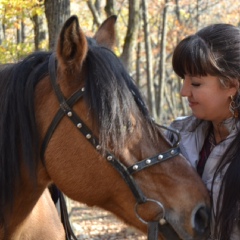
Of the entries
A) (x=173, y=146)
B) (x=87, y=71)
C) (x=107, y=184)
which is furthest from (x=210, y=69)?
(x=107, y=184)

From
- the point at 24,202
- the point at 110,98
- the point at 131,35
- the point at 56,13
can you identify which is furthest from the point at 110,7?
the point at 110,98

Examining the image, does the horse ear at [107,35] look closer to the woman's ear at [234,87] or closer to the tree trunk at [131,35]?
the woman's ear at [234,87]

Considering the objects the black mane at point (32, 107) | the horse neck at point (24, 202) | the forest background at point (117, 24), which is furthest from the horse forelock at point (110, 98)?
the horse neck at point (24, 202)

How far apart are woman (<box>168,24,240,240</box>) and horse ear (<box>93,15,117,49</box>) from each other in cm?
48

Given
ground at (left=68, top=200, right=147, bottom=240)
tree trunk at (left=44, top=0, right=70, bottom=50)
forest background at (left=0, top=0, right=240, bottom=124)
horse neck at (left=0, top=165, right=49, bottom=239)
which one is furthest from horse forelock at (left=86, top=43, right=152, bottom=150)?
ground at (left=68, top=200, right=147, bottom=240)

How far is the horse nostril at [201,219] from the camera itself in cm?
281

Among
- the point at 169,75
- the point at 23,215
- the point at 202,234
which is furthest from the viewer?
the point at 169,75

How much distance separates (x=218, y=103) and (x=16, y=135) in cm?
126

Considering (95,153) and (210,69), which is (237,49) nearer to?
(210,69)

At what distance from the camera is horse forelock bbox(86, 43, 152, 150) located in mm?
2855

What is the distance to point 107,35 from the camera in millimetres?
3420

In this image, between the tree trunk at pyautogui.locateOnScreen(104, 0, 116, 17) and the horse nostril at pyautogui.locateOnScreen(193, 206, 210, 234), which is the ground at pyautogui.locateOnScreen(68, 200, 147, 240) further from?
the horse nostril at pyautogui.locateOnScreen(193, 206, 210, 234)

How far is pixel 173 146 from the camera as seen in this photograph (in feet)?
9.86

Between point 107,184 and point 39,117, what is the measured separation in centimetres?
58
